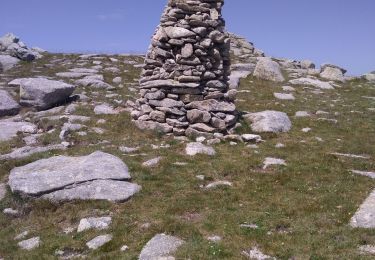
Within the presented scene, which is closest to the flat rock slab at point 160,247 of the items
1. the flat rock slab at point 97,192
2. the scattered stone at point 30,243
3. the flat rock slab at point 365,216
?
the flat rock slab at point 97,192

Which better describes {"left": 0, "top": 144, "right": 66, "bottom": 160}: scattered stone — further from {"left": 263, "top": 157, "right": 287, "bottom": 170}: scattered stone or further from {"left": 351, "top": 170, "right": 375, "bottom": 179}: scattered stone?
{"left": 351, "top": 170, "right": 375, "bottom": 179}: scattered stone

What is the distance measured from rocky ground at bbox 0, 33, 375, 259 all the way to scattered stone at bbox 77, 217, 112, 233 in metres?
0.06

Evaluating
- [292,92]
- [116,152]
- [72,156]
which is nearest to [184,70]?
[116,152]

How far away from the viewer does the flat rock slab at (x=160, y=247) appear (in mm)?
12742

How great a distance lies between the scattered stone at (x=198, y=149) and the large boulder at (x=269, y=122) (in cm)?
447

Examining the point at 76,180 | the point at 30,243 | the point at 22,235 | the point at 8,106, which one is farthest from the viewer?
the point at 8,106

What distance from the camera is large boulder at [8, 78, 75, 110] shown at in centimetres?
2956

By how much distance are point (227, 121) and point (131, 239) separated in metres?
12.1

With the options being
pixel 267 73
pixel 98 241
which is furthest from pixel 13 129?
pixel 267 73

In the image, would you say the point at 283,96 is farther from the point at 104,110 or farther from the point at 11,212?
the point at 11,212

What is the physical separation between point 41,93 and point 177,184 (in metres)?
15.2

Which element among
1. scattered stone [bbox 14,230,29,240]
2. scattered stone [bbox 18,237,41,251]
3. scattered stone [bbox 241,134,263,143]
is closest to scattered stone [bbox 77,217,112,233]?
scattered stone [bbox 18,237,41,251]

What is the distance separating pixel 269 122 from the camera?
85.4ft

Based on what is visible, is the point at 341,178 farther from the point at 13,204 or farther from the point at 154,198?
the point at 13,204
